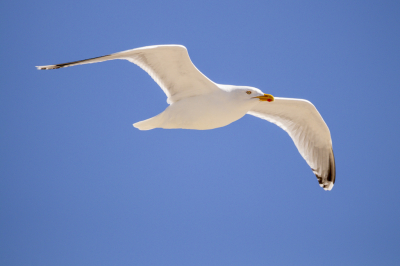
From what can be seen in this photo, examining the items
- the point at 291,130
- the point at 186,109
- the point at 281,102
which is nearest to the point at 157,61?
the point at 186,109

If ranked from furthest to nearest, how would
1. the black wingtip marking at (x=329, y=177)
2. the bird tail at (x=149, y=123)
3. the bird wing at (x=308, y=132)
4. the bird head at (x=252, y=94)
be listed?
the black wingtip marking at (x=329, y=177), the bird wing at (x=308, y=132), the bird tail at (x=149, y=123), the bird head at (x=252, y=94)

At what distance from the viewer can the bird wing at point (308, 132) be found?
21.6 ft

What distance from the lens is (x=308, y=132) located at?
22.3 feet

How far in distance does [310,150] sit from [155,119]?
295cm

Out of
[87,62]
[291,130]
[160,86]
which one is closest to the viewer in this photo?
[87,62]

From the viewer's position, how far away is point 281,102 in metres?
6.38

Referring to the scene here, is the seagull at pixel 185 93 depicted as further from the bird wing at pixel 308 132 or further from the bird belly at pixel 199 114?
the bird wing at pixel 308 132

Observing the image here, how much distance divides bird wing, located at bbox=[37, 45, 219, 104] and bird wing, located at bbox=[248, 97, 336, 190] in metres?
1.59

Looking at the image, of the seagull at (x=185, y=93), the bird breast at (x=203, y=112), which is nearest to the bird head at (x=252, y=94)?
the seagull at (x=185, y=93)

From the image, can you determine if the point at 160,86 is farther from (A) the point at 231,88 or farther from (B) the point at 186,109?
(A) the point at 231,88

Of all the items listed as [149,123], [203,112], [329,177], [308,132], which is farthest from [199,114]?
[329,177]

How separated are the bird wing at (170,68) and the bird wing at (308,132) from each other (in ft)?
5.22

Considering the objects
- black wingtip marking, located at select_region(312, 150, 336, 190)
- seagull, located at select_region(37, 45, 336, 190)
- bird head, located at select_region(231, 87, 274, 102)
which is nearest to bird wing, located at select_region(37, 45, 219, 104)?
seagull, located at select_region(37, 45, 336, 190)

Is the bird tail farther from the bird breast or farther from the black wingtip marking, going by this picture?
the black wingtip marking
